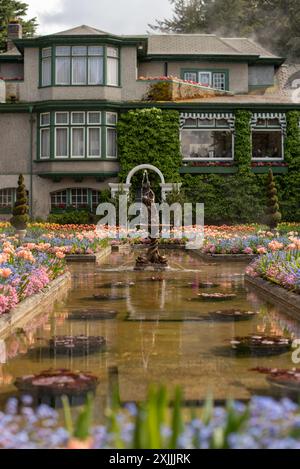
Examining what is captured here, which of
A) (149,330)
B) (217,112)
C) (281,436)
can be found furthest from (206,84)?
(281,436)

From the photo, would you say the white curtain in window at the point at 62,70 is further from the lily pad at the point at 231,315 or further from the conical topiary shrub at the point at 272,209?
the lily pad at the point at 231,315

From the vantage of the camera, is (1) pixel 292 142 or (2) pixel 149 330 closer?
(2) pixel 149 330

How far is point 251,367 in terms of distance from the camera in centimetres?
639

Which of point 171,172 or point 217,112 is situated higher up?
point 217,112

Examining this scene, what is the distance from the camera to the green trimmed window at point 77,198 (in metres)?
36.9

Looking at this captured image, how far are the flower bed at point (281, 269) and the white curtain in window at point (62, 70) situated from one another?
24.5 metres

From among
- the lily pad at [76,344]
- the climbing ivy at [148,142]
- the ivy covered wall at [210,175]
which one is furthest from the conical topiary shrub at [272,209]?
the lily pad at [76,344]

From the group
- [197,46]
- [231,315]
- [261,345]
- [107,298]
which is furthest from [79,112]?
[261,345]

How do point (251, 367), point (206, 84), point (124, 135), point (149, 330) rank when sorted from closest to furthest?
point (251, 367), point (149, 330), point (124, 135), point (206, 84)

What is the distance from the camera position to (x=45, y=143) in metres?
36.8

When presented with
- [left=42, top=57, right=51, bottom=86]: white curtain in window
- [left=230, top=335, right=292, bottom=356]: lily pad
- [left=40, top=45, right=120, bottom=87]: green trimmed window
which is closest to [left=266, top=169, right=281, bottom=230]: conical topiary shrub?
[left=40, top=45, right=120, bottom=87]: green trimmed window
